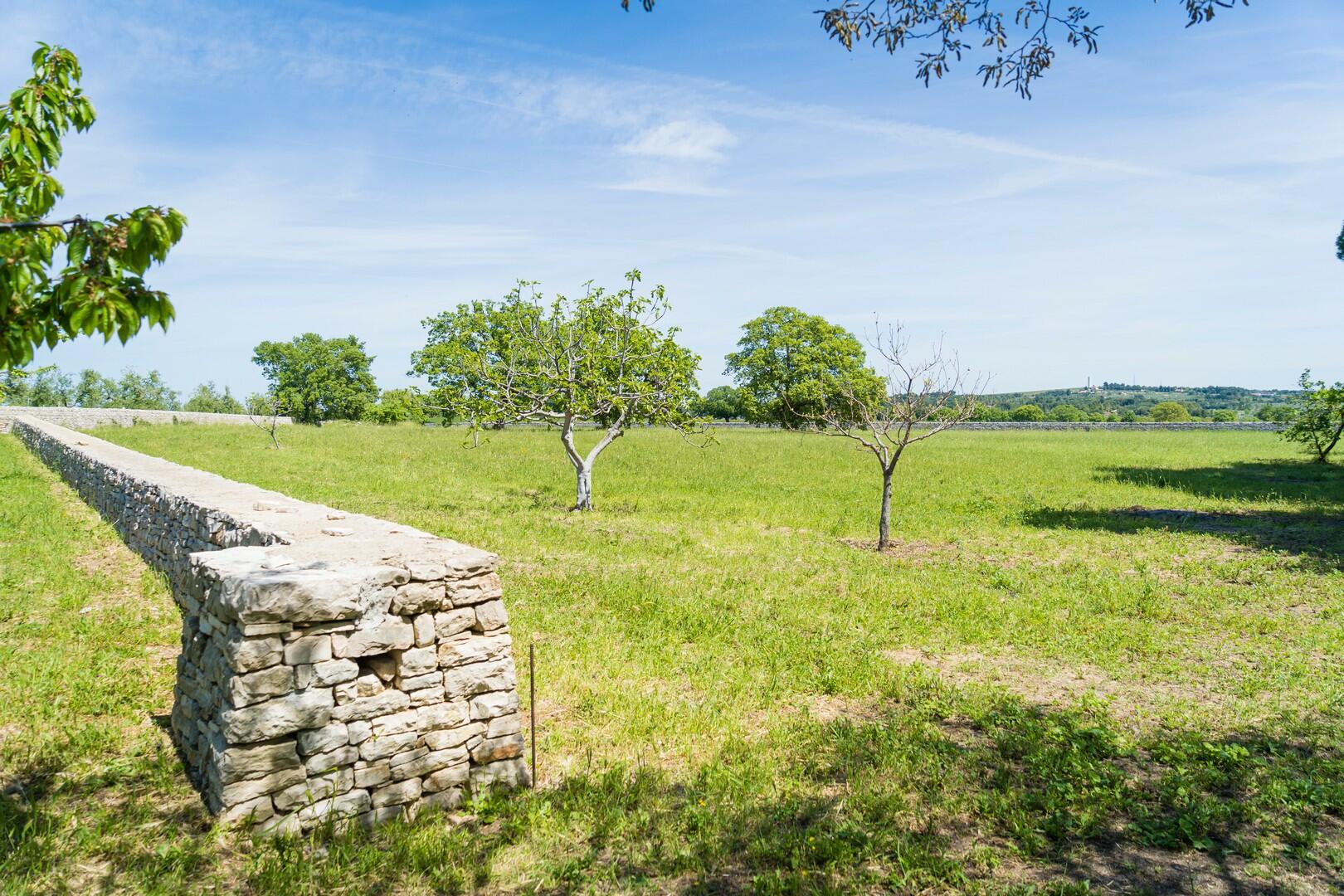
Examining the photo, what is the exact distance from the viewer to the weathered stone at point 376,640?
174 inches

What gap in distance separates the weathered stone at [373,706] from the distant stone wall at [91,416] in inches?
1637

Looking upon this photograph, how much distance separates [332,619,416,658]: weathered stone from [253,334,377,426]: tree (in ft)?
229

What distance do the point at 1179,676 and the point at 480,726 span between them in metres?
6.81

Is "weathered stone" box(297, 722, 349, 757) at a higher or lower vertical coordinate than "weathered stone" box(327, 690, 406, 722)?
lower

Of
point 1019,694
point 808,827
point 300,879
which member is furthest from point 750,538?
point 300,879

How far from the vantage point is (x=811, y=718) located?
6227mm

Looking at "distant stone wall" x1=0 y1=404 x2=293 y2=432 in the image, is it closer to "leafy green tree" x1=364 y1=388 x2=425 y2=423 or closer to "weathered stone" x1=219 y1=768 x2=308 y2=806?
"leafy green tree" x1=364 y1=388 x2=425 y2=423

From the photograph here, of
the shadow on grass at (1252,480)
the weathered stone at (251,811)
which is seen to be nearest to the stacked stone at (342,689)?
the weathered stone at (251,811)

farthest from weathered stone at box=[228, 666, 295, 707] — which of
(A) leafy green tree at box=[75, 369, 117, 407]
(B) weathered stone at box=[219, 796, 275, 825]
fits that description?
(A) leafy green tree at box=[75, 369, 117, 407]

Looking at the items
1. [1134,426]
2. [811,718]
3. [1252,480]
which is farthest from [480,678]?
[1134,426]

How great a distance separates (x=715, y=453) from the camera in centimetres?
3303

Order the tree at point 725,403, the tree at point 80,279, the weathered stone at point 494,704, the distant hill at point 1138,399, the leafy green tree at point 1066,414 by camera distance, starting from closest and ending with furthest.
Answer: the tree at point 80,279 → the weathered stone at point 494,704 → the tree at point 725,403 → the leafy green tree at point 1066,414 → the distant hill at point 1138,399

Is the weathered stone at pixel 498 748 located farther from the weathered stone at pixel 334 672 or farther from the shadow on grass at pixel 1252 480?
the shadow on grass at pixel 1252 480

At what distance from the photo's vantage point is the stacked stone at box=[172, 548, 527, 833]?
418 centimetres
